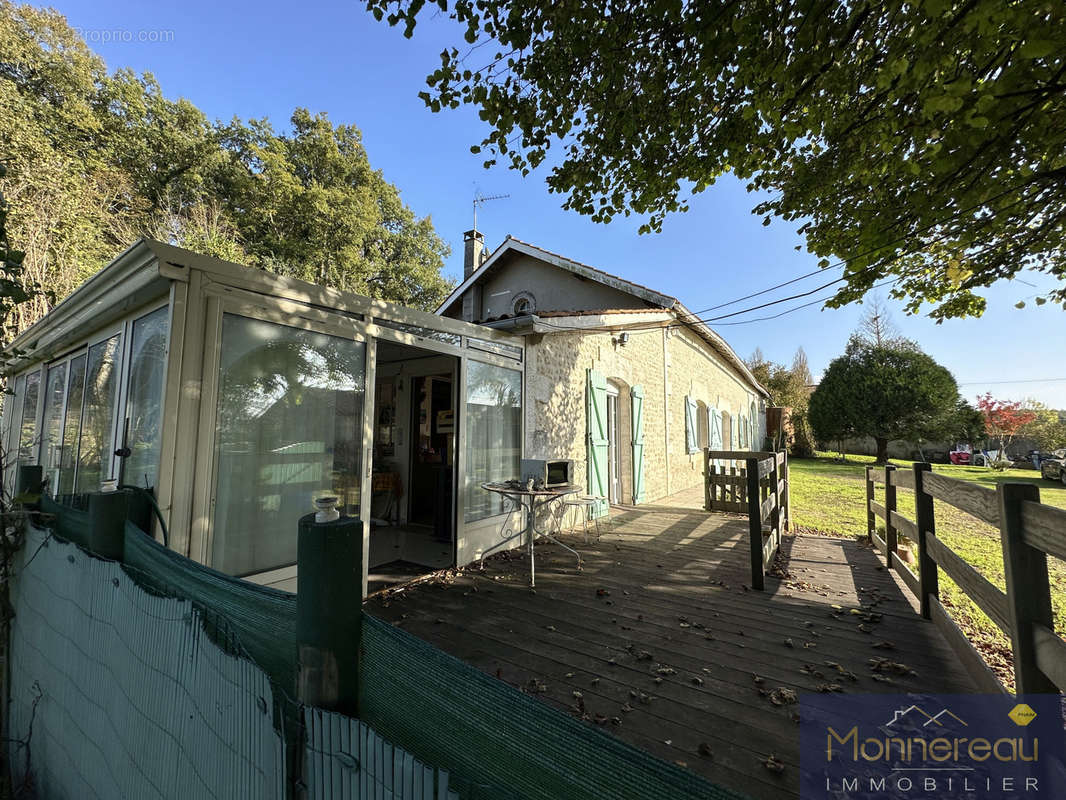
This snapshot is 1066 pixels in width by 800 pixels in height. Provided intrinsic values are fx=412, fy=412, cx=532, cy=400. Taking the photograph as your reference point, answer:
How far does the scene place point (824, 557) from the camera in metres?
4.70

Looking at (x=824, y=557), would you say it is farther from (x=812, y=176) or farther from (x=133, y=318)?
(x=133, y=318)

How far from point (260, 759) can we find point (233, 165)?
64.3 ft

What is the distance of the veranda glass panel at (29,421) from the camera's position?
5774 millimetres

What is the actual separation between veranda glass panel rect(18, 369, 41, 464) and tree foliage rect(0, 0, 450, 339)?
1265mm

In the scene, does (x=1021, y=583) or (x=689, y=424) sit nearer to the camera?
(x=1021, y=583)

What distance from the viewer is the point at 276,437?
9.91 ft

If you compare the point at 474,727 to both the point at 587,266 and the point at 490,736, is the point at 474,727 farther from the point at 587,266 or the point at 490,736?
the point at 587,266

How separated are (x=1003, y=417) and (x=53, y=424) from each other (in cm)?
2759

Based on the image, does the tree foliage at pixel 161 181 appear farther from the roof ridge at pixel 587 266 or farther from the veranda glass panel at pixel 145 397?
the roof ridge at pixel 587 266

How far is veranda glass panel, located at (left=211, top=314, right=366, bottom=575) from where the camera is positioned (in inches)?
110

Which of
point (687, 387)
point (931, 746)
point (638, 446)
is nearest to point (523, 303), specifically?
point (638, 446)

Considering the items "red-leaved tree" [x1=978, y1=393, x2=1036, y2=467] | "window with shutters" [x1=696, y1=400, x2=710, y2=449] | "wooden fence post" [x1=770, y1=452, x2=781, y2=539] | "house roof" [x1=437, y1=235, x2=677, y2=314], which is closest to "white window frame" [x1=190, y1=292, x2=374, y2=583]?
"wooden fence post" [x1=770, y1=452, x2=781, y2=539]

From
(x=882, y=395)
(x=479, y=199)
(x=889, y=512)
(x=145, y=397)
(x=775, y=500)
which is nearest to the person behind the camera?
(x=145, y=397)

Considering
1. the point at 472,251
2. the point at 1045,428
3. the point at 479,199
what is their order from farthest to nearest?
the point at 1045,428
the point at 479,199
the point at 472,251
